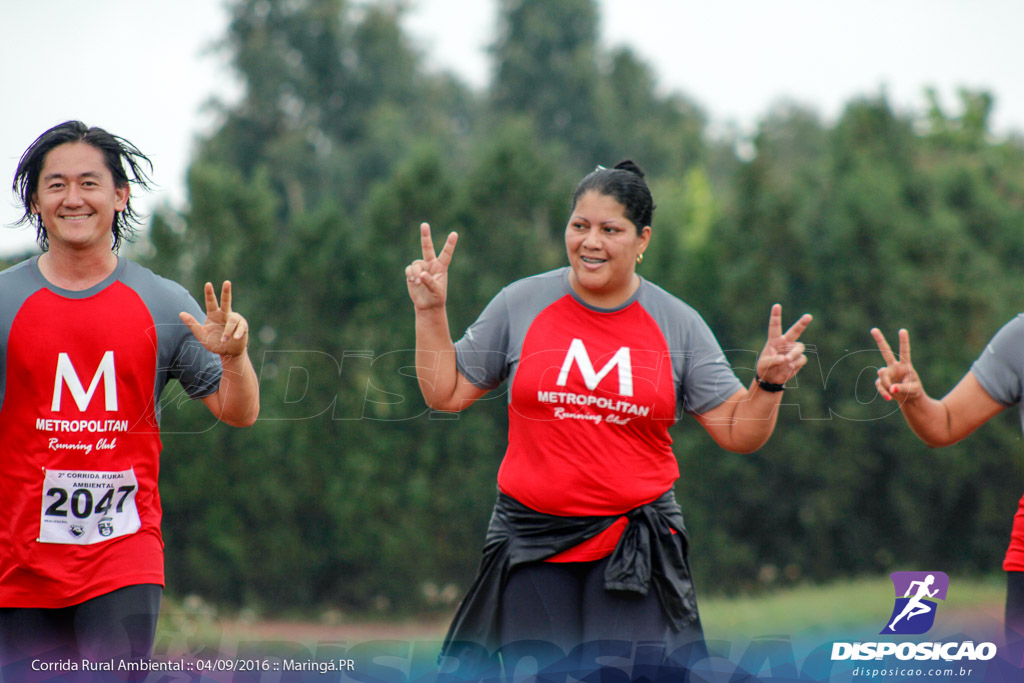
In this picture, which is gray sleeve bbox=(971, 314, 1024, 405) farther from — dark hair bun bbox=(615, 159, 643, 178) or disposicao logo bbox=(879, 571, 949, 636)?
dark hair bun bbox=(615, 159, 643, 178)

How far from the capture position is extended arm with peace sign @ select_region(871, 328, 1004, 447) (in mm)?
3857

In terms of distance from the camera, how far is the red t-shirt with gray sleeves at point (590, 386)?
3.76 meters

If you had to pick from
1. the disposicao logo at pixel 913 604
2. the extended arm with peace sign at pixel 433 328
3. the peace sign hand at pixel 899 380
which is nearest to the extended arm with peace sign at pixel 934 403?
the peace sign hand at pixel 899 380

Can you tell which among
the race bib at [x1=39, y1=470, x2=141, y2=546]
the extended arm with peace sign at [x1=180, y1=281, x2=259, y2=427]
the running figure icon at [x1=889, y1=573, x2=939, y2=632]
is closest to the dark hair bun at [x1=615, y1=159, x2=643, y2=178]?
the extended arm with peace sign at [x1=180, y1=281, x2=259, y2=427]

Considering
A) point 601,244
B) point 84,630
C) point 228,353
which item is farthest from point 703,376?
point 84,630

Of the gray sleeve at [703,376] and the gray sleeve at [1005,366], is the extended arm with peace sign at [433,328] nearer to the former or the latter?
the gray sleeve at [703,376]

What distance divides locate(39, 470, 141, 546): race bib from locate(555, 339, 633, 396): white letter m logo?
1.52m

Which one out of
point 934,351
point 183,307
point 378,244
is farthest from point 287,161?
point 183,307

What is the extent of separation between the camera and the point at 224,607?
8.70m

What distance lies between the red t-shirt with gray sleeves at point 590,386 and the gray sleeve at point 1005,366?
2.93 ft

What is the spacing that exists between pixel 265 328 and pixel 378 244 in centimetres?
120

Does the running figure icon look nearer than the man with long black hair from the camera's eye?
No

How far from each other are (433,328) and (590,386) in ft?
2.02

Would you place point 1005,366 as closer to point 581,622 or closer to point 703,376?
point 703,376
